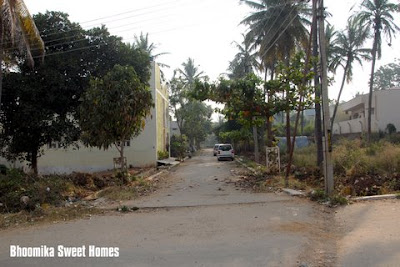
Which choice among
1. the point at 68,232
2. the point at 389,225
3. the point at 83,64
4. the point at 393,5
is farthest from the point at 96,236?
the point at 393,5

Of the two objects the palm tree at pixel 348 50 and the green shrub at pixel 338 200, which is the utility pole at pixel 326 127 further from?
the palm tree at pixel 348 50

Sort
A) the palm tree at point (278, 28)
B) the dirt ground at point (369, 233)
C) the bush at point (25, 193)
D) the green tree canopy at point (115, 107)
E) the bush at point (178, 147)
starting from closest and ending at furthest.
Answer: the dirt ground at point (369, 233), the bush at point (25, 193), the green tree canopy at point (115, 107), the palm tree at point (278, 28), the bush at point (178, 147)

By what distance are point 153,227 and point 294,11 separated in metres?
21.0

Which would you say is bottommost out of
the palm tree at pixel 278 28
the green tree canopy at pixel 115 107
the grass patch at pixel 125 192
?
the grass patch at pixel 125 192

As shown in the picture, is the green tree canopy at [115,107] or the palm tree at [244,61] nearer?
the green tree canopy at [115,107]

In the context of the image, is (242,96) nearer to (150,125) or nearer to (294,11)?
(294,11)

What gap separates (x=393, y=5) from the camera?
95.0ft

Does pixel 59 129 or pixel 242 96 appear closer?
pixel 242 96

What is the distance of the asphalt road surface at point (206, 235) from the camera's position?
5.75 meters

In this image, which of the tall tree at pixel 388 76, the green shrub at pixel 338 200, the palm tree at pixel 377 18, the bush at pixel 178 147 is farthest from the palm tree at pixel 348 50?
the tall tree at pixel 388 76

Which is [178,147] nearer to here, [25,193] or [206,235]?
[25,193]

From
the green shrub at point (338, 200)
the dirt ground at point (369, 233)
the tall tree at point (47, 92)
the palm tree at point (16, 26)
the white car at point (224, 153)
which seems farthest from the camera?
the white car at point (224, 153)

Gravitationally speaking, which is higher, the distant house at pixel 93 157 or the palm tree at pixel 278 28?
the palm tree at pixel 278 28

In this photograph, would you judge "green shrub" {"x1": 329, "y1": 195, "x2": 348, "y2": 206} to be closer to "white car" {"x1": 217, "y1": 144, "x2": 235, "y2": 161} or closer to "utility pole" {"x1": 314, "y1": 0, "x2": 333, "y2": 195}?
"utility pole" {"x1": 314, "y1": 0, "x2": 333, "y2": 195}
